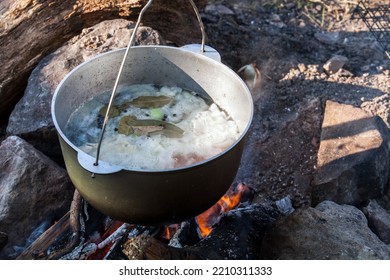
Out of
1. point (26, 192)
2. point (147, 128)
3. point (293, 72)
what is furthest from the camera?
point (293, 72)

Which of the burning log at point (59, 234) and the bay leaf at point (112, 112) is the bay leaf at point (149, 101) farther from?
the burning log at point (59, 234)

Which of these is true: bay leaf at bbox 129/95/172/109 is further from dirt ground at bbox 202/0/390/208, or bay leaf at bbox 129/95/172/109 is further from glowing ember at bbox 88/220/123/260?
dirt ground at bbox 202/0/390/208

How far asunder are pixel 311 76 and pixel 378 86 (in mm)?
532

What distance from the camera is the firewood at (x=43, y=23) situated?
3496mm

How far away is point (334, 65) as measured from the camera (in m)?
4.18

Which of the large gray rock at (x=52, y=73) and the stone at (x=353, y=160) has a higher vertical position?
the large gray rock at (x=52, y=73)

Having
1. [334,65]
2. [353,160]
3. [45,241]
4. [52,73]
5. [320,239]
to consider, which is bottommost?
[334,65]

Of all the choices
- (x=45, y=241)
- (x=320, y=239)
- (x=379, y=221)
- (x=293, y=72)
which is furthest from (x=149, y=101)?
(x=293, y=72)

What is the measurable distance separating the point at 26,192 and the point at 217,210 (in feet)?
3.74

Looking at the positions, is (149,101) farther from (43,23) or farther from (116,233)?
(43,23)

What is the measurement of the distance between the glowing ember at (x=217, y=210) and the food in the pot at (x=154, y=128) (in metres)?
0.67

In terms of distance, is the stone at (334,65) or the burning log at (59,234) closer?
the burning log at (59,234)

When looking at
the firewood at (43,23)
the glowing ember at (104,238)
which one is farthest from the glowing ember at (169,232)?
the firewood at (43,23)

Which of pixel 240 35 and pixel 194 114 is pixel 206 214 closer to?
pixel 194 114
